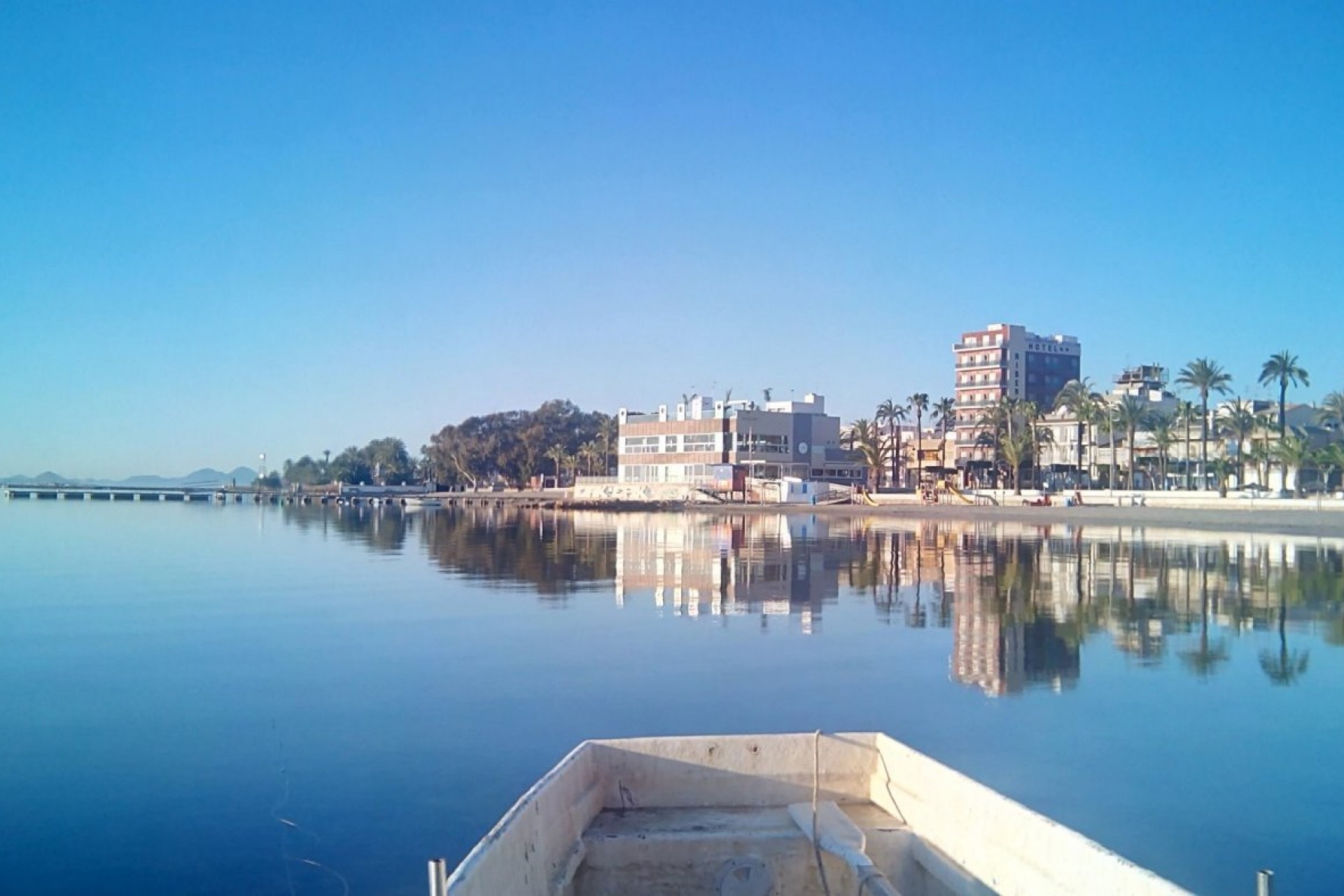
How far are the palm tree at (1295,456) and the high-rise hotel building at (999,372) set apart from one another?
1472 inches

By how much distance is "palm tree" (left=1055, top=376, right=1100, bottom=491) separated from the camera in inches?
3622

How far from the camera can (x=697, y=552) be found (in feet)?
160

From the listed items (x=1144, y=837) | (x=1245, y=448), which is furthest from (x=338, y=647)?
(x=1245, y=448)

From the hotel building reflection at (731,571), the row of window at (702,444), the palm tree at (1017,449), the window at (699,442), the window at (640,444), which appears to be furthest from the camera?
the window at (640,444)

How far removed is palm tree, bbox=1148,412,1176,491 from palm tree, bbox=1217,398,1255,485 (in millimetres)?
3697

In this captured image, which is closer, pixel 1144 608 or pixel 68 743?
pixel 68 743

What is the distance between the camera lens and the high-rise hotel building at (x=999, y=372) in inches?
4751

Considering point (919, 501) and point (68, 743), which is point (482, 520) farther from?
point (68, 743)

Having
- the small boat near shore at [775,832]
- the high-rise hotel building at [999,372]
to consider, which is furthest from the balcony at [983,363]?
the small boat near shore at [775,832]

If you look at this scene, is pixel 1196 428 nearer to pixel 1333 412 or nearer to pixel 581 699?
pixel 1333 412

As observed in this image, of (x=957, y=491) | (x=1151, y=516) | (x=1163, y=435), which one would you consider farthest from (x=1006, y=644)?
(x=957, y=491)

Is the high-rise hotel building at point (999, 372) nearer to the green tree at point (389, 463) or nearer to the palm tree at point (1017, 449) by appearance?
the palm tree at point (1017, 449)

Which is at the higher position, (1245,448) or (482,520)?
(1245,448)

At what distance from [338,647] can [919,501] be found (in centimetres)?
7871
